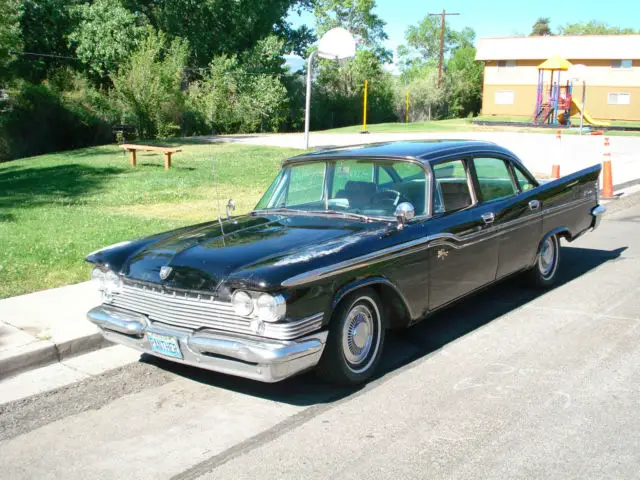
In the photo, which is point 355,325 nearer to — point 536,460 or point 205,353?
point 205,353

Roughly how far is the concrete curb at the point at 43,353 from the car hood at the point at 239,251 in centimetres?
83

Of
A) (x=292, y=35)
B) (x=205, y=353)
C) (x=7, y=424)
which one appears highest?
(x=292, y=35)

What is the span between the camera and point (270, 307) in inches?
170

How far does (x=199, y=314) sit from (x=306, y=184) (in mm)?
1835

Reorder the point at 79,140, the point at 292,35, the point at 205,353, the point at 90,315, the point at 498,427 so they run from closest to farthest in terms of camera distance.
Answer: the point at 498,427
the point at 205,353
the point at 90,315
the point at 79,140
the point at 292,35

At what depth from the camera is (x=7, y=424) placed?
14.8 feet

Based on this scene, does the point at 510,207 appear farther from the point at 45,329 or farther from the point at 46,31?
the point at 46,31

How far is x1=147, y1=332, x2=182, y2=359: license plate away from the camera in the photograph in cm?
462

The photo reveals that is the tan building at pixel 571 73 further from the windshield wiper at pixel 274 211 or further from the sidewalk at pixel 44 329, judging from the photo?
the sidewalk at pixel 44 329

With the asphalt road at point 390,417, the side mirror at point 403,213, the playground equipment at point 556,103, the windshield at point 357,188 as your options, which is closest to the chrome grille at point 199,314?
the asphalt road at point 390,417

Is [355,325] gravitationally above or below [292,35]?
below

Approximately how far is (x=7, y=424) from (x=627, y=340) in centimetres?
460

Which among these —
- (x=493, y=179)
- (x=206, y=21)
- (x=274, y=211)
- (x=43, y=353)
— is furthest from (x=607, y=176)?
(x=206, y=21)

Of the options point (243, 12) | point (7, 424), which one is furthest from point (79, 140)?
point (7, 424)
